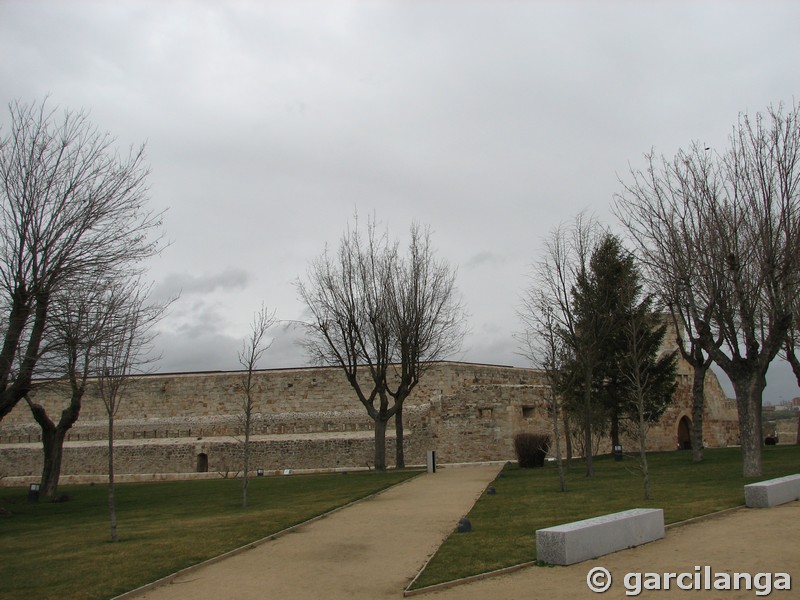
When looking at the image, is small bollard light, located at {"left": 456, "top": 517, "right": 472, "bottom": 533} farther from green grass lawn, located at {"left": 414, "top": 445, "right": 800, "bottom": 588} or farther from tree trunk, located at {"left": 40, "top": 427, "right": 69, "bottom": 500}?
tree trunk, located at {"left": 40, "top": 427, "right": 69, "bottom": 500}

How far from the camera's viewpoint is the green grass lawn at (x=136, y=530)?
23.9 ft

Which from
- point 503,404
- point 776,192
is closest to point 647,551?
point 776,192

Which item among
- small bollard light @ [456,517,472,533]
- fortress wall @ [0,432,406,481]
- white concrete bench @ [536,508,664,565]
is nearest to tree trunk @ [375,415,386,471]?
fortress wall @ [0,432,406,481]

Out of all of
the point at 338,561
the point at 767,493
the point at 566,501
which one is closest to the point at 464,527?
the point at 338,561

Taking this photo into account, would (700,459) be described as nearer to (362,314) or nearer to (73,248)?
(362,314)

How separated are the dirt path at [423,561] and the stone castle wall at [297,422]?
57.3ft

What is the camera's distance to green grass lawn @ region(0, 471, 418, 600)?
729cm

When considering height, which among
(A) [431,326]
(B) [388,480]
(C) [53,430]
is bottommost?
(B) [388,480]

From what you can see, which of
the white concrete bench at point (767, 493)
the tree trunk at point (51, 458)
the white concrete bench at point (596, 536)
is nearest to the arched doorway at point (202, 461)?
the tree trunk at point (51, 458)

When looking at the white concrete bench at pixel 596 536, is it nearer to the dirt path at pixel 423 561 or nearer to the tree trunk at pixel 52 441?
the dirt path at pixel 423 561

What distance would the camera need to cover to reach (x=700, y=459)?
18.5 metres

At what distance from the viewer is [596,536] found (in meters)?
6.84

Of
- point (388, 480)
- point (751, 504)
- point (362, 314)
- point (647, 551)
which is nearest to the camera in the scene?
point (647, 551)

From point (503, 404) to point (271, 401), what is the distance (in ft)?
36.7
